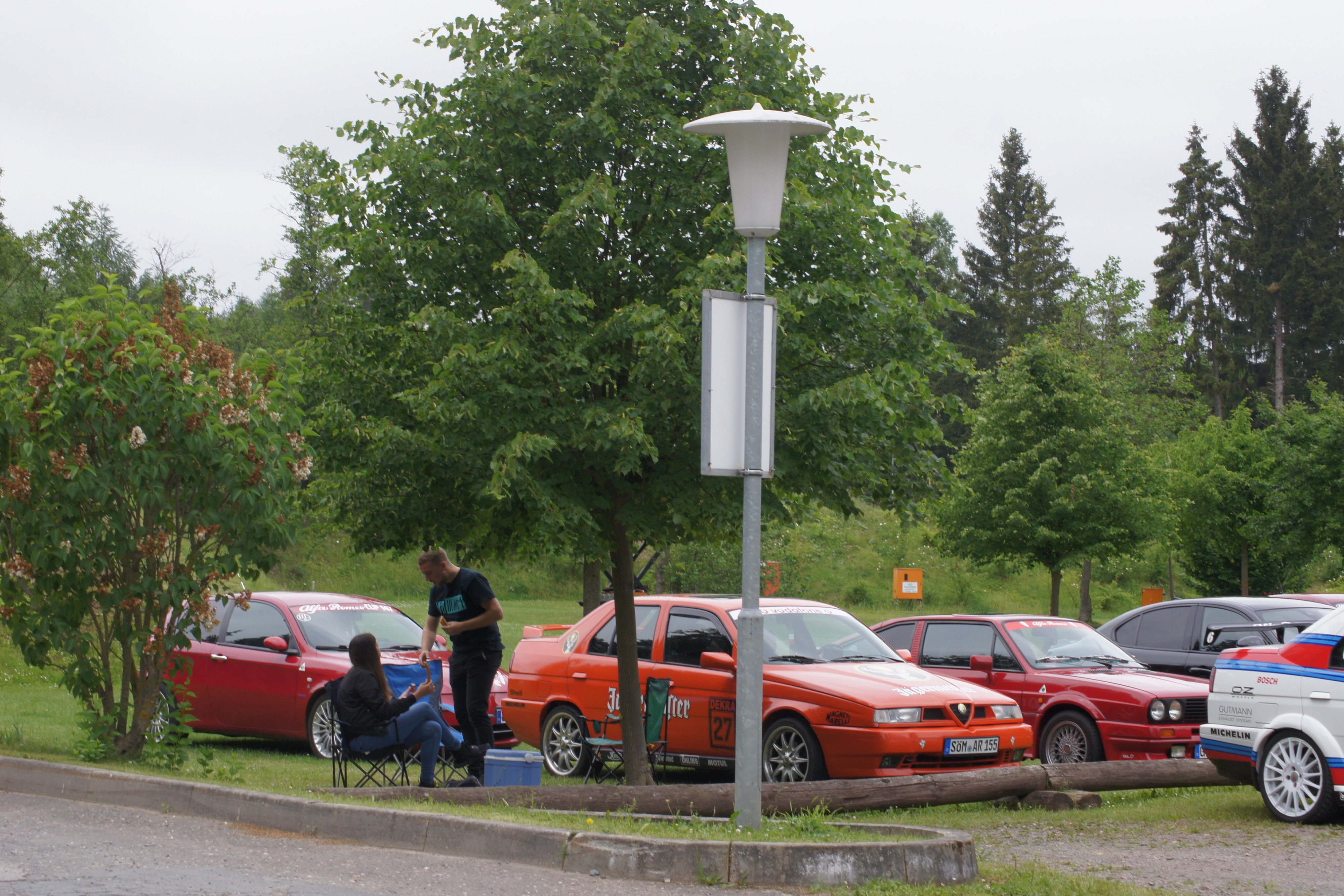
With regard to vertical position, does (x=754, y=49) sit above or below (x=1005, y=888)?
above

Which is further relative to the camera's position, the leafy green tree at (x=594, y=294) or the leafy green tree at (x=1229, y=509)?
the leafy green tree at (x=1229, y=509)

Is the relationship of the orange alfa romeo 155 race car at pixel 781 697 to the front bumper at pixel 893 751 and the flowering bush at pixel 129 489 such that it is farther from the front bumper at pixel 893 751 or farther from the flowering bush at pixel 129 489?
the flowering bush at pixel 129 489

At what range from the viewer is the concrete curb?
638 cm

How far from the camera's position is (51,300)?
42.8 m

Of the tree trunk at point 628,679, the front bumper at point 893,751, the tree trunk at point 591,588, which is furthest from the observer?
the tree trunk at point 591,588

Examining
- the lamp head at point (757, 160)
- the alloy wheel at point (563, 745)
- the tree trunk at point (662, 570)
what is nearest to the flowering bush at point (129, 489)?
the lamp head at point (757, 160)

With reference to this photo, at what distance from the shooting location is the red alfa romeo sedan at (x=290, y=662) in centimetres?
1345

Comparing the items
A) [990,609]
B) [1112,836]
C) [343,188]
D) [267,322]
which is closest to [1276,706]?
[1112,836]

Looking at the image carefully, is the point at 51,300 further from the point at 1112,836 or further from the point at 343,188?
the point at 1112,836

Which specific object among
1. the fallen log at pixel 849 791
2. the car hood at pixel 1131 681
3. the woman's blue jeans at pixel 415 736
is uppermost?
the car hood at pixel 1131 681

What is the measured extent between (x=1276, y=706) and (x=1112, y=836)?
163cm

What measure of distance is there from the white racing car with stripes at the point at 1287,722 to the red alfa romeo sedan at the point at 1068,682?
158cm

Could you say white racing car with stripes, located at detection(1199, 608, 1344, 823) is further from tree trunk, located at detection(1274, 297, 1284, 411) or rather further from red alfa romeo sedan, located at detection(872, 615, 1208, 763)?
tree trunk, located at detection(1274, 297, 1284, 411)

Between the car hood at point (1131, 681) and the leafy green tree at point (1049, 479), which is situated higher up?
the leafy green tree at point (1049, 479)
